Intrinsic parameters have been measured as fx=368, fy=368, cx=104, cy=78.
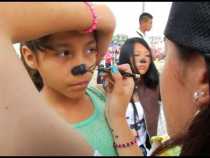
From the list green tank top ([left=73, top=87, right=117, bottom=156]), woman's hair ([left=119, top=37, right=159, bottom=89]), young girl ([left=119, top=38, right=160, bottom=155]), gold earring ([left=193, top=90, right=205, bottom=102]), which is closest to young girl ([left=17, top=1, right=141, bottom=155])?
green tank top ([left=73, top=87, right=117, bottom=156])

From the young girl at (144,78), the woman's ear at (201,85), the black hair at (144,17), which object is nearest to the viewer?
the woman's ear at (201,85)

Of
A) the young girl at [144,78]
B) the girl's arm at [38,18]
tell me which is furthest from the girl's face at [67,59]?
the young girl at [144,78]

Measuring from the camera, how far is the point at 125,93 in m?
1.15

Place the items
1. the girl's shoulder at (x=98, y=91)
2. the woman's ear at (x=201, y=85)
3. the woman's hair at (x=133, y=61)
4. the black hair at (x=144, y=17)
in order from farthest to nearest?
the black hair at (x=144, y=17)
the woman's hair at (x=133, y=61)
the girl's shoulder at (x=98, y=91)
the woman's ear at (x=201, y=85)

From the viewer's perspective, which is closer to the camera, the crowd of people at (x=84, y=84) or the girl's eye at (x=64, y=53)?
the crowd of people at (x=84, y=84)

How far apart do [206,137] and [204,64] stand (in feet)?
0.43

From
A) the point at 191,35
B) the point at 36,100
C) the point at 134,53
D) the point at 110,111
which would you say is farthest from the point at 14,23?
the point at 134,53

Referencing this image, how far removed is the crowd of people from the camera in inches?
21.2

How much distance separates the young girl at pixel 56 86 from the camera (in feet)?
1.75

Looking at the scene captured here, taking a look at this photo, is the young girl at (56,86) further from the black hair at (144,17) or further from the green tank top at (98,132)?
the black hair at (144,17)

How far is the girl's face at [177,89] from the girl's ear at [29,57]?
472 millimetres

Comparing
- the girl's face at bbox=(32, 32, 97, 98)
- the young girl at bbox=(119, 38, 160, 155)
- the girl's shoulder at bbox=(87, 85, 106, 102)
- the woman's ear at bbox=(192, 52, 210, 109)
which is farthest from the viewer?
the young girl at bbox=(119, 38, 160, 155)

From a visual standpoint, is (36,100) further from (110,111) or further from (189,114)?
(110,111)

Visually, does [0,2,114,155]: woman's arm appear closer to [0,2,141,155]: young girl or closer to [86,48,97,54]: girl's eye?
[0,2,141,155]: young girl
